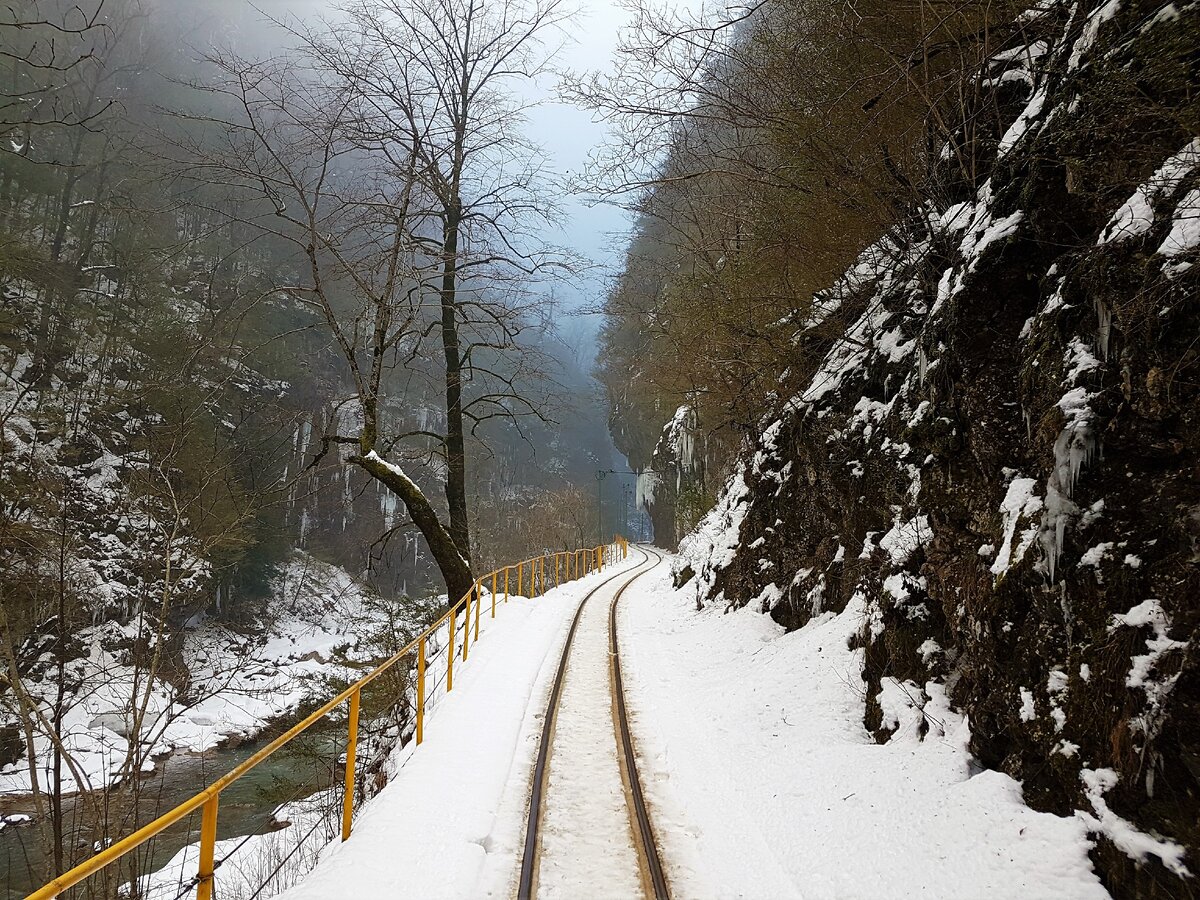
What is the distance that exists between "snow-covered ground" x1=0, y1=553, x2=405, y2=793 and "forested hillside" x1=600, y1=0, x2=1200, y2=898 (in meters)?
8.26

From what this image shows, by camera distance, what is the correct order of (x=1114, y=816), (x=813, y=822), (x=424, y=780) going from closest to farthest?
(x=1114, y=816) < (x=813, y=822) < (x=424, y=780)

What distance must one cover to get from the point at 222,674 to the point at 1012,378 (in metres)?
16.4

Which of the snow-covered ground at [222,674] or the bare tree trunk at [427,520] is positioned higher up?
the bare tree trunk at [427,520]

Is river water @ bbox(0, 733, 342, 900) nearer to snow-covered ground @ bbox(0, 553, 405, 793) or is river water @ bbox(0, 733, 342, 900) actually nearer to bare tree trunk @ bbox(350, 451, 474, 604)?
snow-covered ground @ bbox(0, 553, 405, 793)

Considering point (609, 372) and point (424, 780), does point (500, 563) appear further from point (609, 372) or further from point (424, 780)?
point (424, 780)

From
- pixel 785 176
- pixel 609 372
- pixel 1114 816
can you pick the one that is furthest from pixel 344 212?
pixel 609 372

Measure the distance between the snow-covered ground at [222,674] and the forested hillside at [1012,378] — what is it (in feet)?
27.1

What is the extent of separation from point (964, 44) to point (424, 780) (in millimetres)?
8110

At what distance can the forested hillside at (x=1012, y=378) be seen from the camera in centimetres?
299

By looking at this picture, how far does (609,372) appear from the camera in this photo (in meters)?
45.3

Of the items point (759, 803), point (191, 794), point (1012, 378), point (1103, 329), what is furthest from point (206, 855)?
point (191, 794)

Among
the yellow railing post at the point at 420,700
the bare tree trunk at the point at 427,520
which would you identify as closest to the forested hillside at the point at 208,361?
the bare tree trunk at the point at 427,520

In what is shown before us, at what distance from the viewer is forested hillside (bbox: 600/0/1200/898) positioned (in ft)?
9.80

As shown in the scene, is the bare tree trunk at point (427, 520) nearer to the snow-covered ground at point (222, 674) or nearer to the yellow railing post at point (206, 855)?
the snow-covered ground at point (222, 674)
